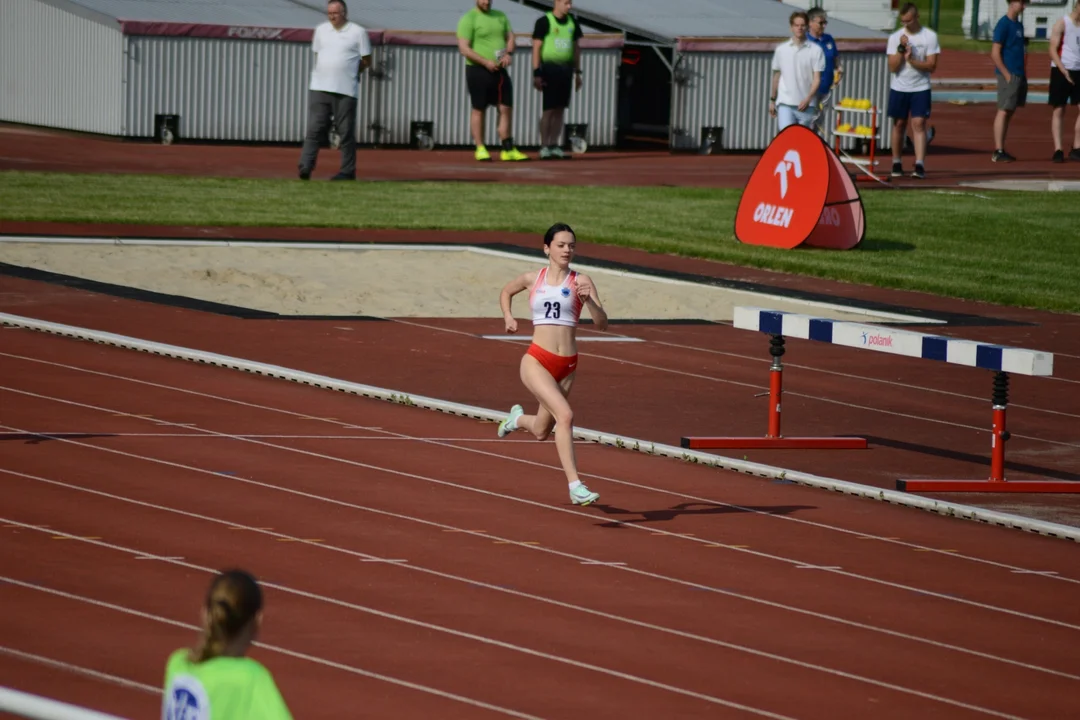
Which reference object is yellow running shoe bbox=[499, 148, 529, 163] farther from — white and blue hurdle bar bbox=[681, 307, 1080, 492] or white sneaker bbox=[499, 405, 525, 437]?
white sneaker bbox=[499, 405, 525, 437]

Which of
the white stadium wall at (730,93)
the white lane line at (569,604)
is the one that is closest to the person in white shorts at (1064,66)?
the white stadium wall at (730,93)

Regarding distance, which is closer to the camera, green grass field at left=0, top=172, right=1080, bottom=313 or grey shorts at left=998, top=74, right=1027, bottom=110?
green grass field at left=0, top=172, right=1080, bottom=313

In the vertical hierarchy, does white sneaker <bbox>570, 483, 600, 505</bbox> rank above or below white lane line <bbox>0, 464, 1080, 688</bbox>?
above

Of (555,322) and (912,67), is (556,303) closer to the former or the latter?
(555,322)

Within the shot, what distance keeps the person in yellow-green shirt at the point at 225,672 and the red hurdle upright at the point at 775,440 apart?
24.7 feet

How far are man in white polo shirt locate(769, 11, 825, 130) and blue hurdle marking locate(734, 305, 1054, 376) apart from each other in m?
10.3

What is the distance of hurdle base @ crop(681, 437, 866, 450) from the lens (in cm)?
1180

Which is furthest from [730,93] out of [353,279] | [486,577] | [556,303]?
[486,577]

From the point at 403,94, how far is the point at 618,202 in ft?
23.3

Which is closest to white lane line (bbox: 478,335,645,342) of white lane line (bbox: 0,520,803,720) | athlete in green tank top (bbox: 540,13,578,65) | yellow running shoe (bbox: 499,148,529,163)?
white lane line (bbox: 0,520,803,720)

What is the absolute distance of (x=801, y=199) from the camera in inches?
794

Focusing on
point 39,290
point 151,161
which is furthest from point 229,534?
point 151,161

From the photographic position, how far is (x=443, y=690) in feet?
23.4

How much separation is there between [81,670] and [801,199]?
14.0m
